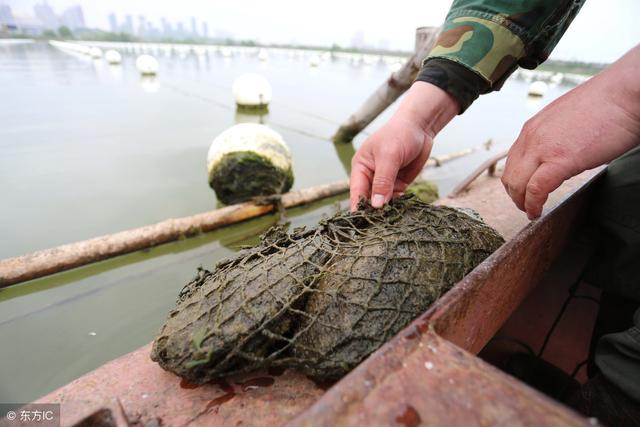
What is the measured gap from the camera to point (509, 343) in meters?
2.34

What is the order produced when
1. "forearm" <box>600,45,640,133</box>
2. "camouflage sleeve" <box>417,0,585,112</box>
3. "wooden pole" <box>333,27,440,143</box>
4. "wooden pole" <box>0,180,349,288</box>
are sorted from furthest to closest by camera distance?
"wooden pole" <box>333,27,440,143</box>, "wooden pole" <box>0,180,349,288</box>, "camouflage sleeve" <box>417,0,585,112</box>, "forearm" <box>600,45,640,133</box>

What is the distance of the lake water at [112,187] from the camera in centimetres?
260

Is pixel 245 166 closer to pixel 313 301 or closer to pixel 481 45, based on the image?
pixel 481 45

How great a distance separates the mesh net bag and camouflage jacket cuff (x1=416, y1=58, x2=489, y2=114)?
2.33ft

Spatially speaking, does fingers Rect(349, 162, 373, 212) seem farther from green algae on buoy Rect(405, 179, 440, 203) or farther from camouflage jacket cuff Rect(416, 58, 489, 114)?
green algae on buoy Rect(405, 179, 440, 203)

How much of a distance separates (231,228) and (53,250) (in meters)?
1.69

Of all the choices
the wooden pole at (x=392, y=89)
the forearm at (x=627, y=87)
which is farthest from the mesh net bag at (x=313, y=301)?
the wooden pole at (x=392, y=89)

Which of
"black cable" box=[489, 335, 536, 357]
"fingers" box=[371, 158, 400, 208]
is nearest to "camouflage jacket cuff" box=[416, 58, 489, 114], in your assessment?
"fingers" box=[371, 158, 400, 208]

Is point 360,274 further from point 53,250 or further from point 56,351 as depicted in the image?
point 53,250

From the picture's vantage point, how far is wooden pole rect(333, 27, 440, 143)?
492 centimetres

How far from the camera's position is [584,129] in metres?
1.13

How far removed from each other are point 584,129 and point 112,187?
5307 mm

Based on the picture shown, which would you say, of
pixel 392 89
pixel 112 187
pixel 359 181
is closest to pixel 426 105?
pixel 359 181

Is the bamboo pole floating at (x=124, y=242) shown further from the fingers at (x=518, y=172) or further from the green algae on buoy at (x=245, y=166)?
the fingers at (x=518, y=172)
